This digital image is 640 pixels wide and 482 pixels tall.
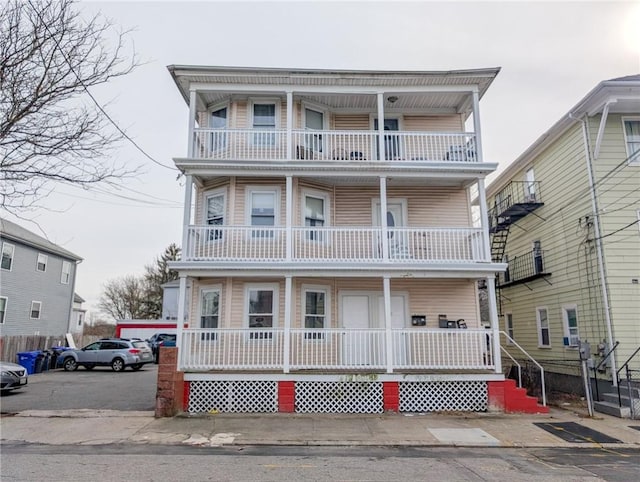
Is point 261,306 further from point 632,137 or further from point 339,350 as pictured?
point 632,137

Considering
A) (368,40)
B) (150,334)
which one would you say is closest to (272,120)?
(368,40)

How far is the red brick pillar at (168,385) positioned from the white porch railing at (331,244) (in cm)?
281

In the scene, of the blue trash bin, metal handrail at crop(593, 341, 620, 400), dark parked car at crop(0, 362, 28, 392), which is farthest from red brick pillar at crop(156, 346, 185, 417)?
the blue trash bin

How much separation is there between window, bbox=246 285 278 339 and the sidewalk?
2.74 metres

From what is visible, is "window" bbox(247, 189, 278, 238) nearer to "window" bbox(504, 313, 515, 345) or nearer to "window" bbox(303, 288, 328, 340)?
"window" bbox(303, 288, 328, 340)

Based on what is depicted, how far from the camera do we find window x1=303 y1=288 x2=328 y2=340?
12.8m

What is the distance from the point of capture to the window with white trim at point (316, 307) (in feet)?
41.9

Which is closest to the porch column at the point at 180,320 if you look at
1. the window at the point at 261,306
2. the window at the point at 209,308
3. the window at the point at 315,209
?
the window at the point at 209,308

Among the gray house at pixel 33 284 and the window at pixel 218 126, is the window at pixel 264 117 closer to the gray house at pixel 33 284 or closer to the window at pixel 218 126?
the window at pixel 218 126

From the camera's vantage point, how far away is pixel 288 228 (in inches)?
467

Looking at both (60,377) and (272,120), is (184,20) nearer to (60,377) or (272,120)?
(272,120)

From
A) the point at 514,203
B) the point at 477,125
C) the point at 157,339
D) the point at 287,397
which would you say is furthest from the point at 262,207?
the point at 157,339

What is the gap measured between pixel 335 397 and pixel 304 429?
76.9 inches

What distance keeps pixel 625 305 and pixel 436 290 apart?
16.8 ft
